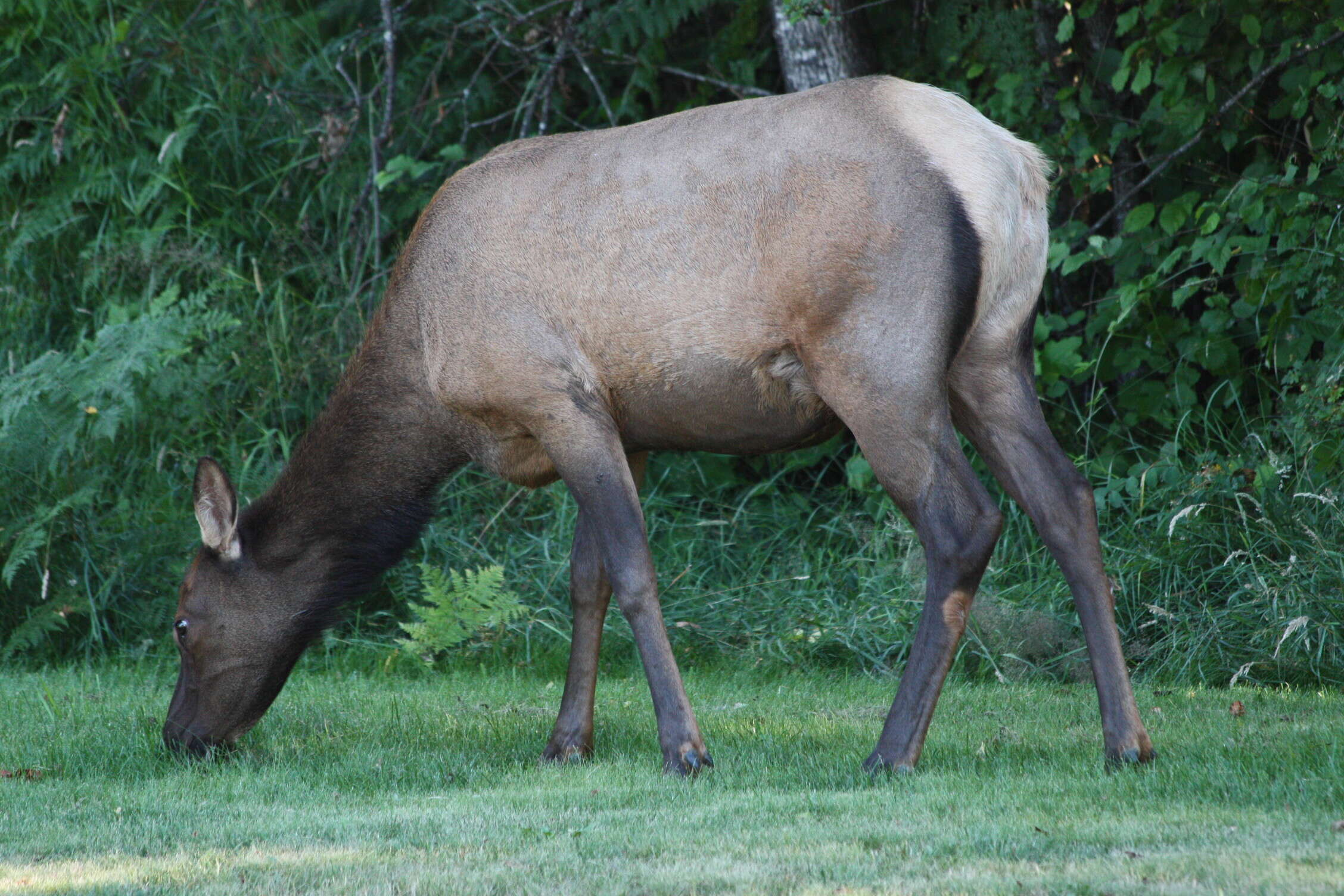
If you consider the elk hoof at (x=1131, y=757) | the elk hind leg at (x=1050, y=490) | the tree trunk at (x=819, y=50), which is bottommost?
the elk hoof at (x=1131, y=757)

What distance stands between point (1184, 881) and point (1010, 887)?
1.20ft

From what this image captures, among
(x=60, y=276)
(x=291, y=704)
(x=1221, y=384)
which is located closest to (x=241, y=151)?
(x=60, y=276)

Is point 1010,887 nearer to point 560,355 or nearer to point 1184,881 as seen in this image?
point 1184,881

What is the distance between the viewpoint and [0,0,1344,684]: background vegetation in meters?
6.69

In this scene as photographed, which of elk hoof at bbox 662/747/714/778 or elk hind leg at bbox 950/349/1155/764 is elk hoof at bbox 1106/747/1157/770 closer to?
elk hind leg at bbox 950/349/1155/764

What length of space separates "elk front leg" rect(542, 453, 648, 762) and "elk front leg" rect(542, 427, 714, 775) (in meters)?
0.29

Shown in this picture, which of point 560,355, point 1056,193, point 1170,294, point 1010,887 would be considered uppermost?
point 560,355

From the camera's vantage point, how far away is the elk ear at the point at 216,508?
17.1ft

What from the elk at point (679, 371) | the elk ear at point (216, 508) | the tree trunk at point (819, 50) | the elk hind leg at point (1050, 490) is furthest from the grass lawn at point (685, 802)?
the tree trunk at point (819, 50)

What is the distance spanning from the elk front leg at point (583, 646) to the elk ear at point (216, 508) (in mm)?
1284

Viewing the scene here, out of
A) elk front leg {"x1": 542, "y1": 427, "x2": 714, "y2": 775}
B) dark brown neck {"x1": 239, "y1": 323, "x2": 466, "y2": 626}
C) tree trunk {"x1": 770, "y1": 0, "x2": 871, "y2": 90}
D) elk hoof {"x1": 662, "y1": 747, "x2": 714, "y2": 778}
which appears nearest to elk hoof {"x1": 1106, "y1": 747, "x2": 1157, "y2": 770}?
elk hoof {"x1": 662, "y1": 747, "x2": 714, "y2": 778}

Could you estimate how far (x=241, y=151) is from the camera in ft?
32.1

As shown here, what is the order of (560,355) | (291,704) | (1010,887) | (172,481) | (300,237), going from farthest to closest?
(300,237) → (172,481) → (291,704) → (560,355) → (1010,887)

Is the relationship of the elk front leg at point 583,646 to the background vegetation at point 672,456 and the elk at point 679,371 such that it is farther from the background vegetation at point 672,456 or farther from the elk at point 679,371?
the background vegetation at point 672,456
